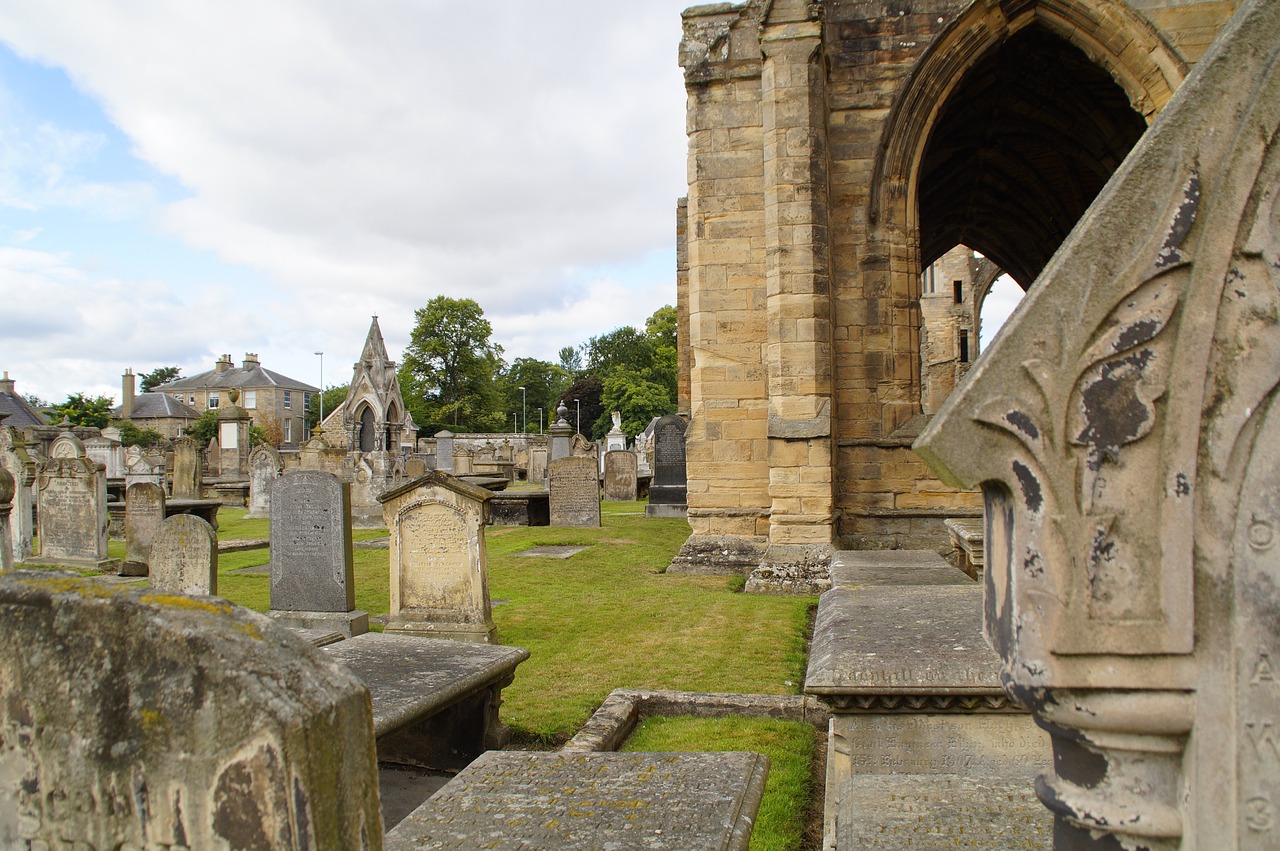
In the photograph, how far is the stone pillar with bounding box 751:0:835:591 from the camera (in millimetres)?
9727

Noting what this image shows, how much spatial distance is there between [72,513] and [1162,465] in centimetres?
1421

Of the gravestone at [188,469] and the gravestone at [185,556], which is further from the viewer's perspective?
Answer: the gravestone at [188,469]

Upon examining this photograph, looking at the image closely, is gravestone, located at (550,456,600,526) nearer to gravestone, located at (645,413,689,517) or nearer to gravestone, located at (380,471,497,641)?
gravestone, located at (645,413,689,517)

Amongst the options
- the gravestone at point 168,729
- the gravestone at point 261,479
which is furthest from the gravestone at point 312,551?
the gravestone at point 261,479

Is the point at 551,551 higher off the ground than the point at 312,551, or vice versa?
the point at 312,551

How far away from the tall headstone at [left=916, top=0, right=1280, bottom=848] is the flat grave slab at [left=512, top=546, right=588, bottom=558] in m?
11.6

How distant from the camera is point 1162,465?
1.40m

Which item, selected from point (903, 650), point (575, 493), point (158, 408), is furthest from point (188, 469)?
point (158, 408)

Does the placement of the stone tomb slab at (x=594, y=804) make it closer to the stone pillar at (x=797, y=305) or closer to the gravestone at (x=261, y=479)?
the stone pillar at (x=797, y=305)

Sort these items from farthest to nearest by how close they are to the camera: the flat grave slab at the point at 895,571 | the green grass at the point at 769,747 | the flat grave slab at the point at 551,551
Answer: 1. the flat grave slab at the point at 551,551
2. the flat grave slab at the point at 895,571
3. the green grass at the point at 769,747

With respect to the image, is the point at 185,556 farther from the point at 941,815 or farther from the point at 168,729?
the point at 941,815

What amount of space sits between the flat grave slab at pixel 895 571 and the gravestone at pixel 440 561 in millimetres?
2787

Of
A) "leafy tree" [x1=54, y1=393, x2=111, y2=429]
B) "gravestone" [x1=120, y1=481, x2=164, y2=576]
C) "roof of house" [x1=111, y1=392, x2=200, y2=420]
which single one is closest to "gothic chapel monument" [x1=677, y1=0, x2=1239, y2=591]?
"gravestone" [x1=120, y1=481, x2=164, y2=576]

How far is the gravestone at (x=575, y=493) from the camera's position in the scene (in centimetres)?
1709
